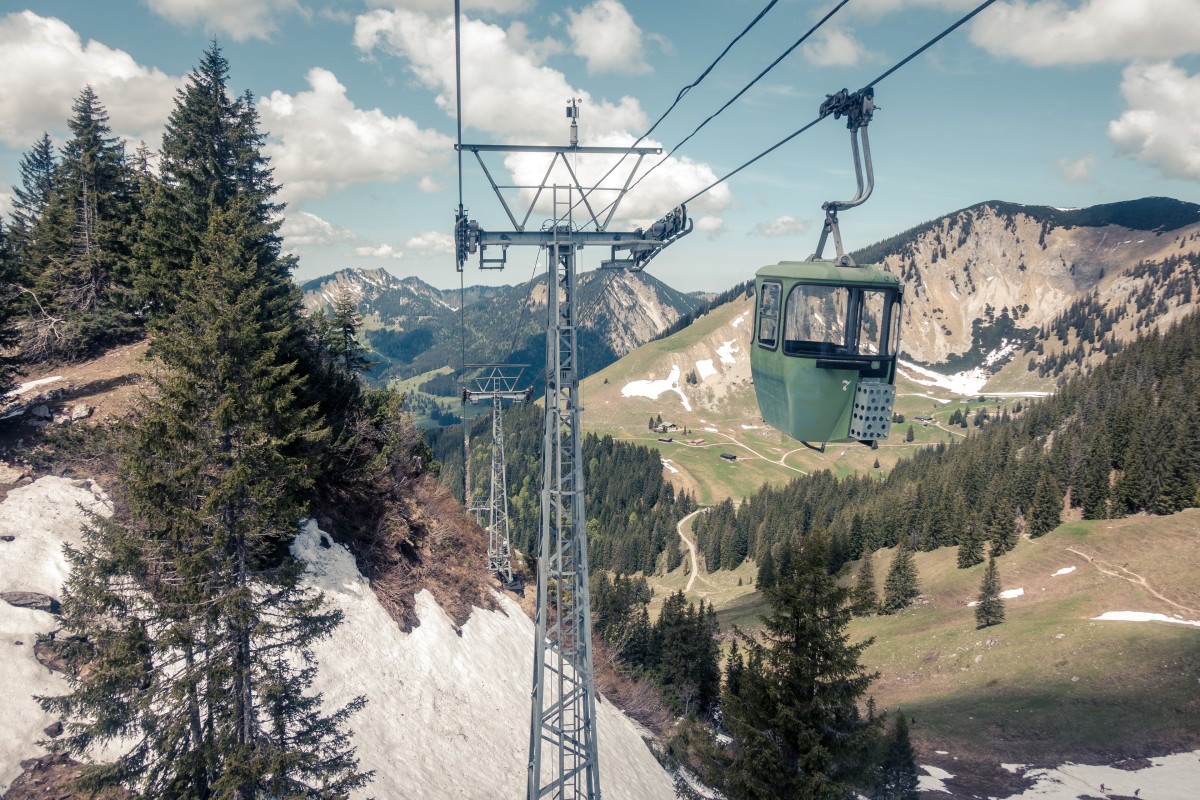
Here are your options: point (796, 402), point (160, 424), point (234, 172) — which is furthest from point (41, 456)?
point (796, 402)

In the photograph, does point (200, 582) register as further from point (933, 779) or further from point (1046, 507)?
point (1046, 507)

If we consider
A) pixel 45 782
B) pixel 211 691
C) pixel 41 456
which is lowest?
pixel 45 782

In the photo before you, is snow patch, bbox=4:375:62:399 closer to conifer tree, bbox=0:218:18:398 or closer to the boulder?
conifer tree, bbox=0:218:18:398

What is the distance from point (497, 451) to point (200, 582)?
24.3 metres

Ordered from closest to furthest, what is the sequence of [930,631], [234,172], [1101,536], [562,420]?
[562,420] → [234,172] → [930,631] → [1101,536]

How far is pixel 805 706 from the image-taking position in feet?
56.9

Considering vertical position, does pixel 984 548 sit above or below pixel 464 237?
below

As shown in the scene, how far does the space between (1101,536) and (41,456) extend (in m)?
105

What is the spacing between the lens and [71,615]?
46.3 feet

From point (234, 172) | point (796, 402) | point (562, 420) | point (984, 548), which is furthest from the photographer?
point (984, 548)

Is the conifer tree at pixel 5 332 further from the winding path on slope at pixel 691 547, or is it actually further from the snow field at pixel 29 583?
the winding path on slope at pixel 691 547

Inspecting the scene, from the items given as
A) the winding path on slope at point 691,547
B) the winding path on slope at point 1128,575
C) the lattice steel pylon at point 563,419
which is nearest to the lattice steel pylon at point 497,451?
the lattice steel pylon at point 563,419

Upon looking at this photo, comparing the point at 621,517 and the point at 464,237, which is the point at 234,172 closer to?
the point at 464,237

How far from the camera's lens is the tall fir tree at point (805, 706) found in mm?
17312
